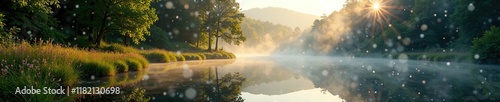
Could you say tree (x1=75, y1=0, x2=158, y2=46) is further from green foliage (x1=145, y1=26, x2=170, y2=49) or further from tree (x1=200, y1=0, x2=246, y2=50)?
tree (x1=200, y1=0, x2=246, y2=50)

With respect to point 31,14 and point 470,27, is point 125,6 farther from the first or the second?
point 470,27

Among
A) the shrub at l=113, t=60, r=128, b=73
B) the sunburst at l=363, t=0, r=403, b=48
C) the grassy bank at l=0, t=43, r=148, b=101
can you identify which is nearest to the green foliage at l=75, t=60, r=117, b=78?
the grassy bank at l=0, t=43, r=148, b=101

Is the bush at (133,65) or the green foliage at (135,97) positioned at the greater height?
the bush at (133,65)

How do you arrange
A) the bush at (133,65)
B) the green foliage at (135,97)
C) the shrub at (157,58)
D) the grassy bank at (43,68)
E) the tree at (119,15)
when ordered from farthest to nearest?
the shrub at (157,58)
the tree at (119,15)
the bush at (133,65)
the green foliage at (135,97)
the grassy bank at (43,68)

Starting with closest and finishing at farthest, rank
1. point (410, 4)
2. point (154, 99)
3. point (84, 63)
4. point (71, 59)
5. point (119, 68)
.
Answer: point (154, 99) → point (71, 59) → point (84, 63) → point (119, 68) → point (410, 4)

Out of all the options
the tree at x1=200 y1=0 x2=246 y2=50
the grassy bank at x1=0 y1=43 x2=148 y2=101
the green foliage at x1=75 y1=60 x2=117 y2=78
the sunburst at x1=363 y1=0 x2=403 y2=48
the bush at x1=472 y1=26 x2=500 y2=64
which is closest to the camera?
the grassy bank at x1=0 y1=43 x2=148 y2=101

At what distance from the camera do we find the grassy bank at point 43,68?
252 inches

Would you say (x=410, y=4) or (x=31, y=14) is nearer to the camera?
(x=31, y=14)

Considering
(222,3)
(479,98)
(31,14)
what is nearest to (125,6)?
(31,14)

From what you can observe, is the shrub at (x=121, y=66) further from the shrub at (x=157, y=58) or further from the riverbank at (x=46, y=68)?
the shrub at (x=157, y=58)

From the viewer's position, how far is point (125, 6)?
79.0 ft

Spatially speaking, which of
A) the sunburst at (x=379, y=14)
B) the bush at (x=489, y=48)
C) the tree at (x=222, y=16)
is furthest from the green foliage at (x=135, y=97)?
the sunburst at (x=379, y=14)

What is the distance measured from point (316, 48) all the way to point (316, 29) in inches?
659

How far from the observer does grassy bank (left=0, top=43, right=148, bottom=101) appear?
252 inches
